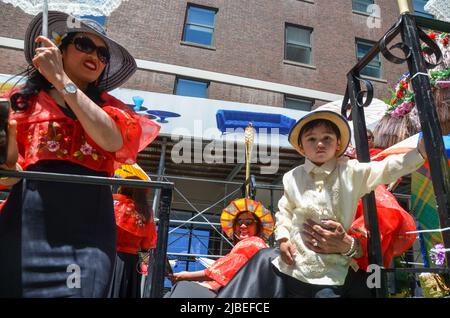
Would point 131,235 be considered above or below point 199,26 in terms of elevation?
below

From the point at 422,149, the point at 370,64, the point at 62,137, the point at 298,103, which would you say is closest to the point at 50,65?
the point at 62,137

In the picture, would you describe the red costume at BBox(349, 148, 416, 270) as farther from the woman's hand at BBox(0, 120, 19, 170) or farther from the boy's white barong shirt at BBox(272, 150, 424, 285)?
the woman's hand at BBox(0, 120, 19, 170)

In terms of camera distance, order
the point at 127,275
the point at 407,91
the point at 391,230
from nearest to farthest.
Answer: the point at 391,230
the point at 127,275
the point at 407,91

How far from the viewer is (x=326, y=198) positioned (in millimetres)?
Answer: 1674

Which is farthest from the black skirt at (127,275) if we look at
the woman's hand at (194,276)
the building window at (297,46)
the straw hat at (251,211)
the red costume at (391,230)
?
the building window at (297,46)

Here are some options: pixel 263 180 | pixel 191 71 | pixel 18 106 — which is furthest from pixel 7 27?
pixel 18 106

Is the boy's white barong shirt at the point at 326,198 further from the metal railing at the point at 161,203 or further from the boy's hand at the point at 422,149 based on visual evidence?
the metal railing at the point at 161,203

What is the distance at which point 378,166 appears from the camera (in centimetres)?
163

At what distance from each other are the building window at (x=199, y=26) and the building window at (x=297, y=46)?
114 inches

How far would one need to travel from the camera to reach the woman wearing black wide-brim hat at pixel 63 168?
4.23 ft

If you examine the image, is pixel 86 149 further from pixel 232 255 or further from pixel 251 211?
pixel 251 211

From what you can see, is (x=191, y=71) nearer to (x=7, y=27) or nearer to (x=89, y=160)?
(x=7, y=27)

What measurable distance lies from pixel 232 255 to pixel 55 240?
2129 millimetres

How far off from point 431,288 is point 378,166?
198 centimetres
